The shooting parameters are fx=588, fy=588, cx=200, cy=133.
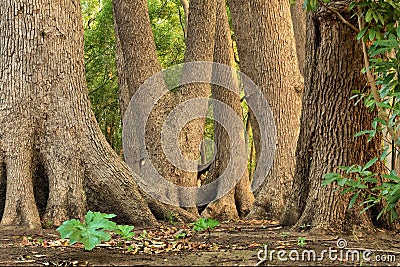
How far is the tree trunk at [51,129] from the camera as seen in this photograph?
667 cm

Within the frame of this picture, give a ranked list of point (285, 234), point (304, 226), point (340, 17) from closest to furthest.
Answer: point (340, 17)
point (285, 234)
point (304, 226)

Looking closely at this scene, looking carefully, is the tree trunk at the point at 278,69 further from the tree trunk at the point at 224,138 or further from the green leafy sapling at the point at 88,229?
the green leafy sapling at the point at 88,229

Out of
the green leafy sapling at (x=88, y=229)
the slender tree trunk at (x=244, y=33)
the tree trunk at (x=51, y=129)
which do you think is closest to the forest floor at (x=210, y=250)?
the green leafy sapling at (x=88, y=229)

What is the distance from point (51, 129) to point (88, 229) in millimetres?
2843

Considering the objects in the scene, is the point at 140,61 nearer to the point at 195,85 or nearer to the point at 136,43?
the point at 136,43

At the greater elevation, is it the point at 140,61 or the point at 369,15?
the point at 140,61

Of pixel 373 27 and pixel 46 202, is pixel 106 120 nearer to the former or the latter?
pixel 46 202

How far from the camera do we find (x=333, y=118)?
5684 mm

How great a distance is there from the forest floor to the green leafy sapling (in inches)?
6.4

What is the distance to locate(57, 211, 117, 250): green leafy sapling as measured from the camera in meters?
4.09

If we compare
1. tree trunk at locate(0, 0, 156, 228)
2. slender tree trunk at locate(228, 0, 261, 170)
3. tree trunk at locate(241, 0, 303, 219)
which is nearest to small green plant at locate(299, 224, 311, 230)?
tree trunk at locate(0, 0, 156, 228)

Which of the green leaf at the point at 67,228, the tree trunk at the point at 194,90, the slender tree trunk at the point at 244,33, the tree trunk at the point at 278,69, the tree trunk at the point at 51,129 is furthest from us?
the slender tree trunk at the point at 244,33

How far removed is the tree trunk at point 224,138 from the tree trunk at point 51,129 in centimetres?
397

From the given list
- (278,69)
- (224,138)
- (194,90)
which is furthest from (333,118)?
(224,138)
